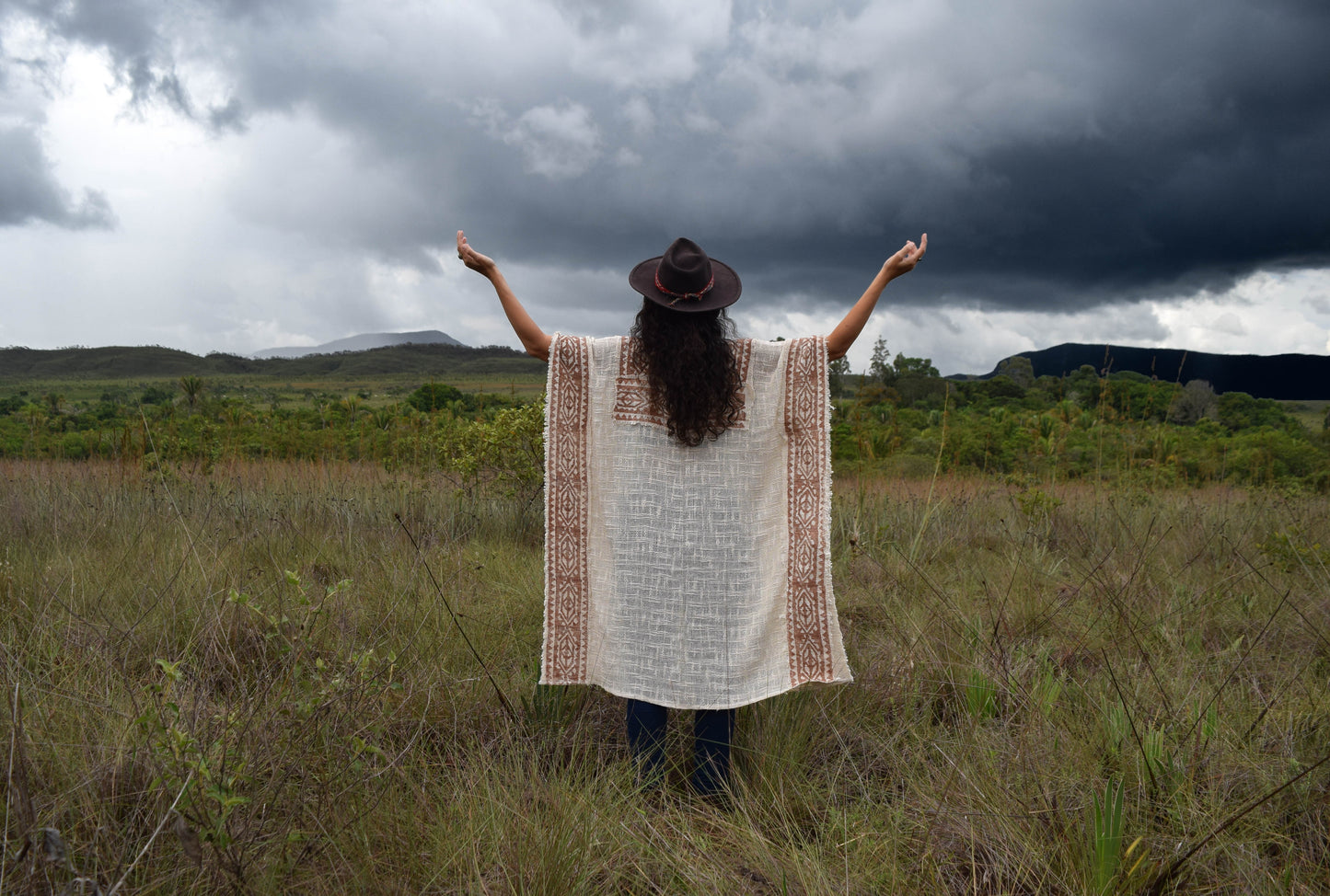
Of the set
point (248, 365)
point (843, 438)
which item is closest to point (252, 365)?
point (248, 365)

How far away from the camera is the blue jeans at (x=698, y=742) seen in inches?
Answer: 104

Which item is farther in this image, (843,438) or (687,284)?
(843,438)

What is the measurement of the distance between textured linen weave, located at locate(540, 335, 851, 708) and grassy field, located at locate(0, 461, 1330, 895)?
0.30m

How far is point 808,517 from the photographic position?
270 centimetres

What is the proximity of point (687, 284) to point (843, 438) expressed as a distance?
8257 millimetres

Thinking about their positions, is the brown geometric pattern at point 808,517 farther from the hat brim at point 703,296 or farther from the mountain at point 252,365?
the mountain at point 252,365

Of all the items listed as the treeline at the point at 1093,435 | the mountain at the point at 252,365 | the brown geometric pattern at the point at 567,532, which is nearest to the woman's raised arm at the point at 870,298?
the brown geometric pattern at the point at 567,532

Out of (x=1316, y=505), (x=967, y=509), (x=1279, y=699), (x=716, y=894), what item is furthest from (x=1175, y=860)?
(x=1316, y=505)

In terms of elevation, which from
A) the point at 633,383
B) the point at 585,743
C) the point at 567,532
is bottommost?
the point at 585,743

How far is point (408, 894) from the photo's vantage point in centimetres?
191

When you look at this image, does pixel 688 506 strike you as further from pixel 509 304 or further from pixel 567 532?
pixel 509 304

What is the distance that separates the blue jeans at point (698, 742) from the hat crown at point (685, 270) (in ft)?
4.64

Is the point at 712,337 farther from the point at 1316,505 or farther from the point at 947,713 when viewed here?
the point at 1316,505

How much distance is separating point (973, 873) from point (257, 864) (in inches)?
68.5
